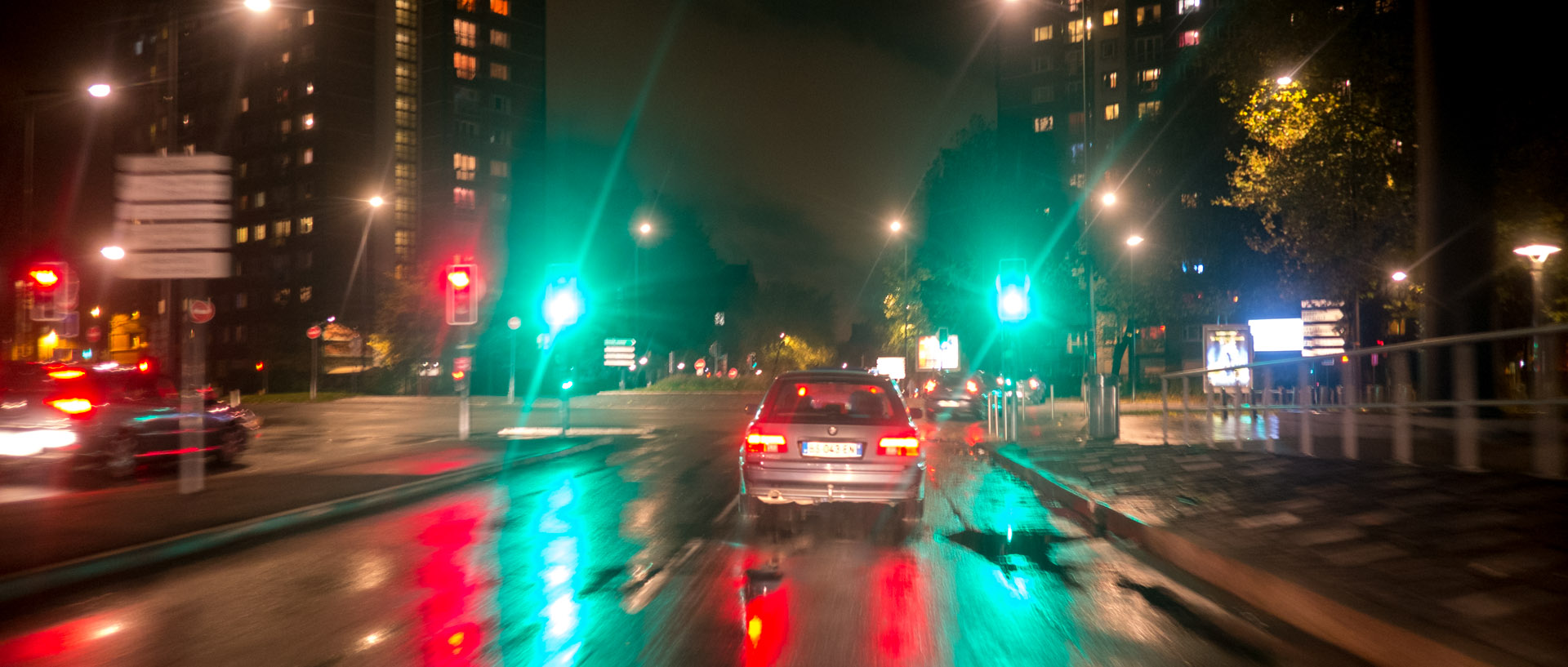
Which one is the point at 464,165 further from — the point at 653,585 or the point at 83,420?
the point at 653,585

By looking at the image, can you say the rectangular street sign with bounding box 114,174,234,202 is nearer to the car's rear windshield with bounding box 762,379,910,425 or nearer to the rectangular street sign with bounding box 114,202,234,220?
the rectangular street sign with bounding box 114,202,234,220

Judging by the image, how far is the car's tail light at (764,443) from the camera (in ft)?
30.6

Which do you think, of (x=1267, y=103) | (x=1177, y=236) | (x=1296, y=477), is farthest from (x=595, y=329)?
(x=1296, y=477)

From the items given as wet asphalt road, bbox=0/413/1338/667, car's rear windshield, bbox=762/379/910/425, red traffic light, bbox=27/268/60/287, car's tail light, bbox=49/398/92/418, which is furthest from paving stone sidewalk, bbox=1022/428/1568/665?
red traffic light, bbox=27/268/60/287

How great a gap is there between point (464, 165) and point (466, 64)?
7921 millimetres

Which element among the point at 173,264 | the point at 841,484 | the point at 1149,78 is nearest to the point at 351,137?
the point at 1149,78

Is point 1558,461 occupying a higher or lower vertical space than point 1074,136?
lower

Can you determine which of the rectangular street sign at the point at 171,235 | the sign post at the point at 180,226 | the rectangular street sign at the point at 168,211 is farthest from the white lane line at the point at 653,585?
the rectangular street sign at the point at 168,211

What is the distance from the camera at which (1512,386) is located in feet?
27.1

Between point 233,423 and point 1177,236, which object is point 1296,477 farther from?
point 1177,236

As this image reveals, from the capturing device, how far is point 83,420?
1495 centimetres

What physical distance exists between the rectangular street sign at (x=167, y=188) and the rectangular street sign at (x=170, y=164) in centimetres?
5

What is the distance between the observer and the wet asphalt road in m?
5.25

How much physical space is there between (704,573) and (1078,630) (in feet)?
9.10
